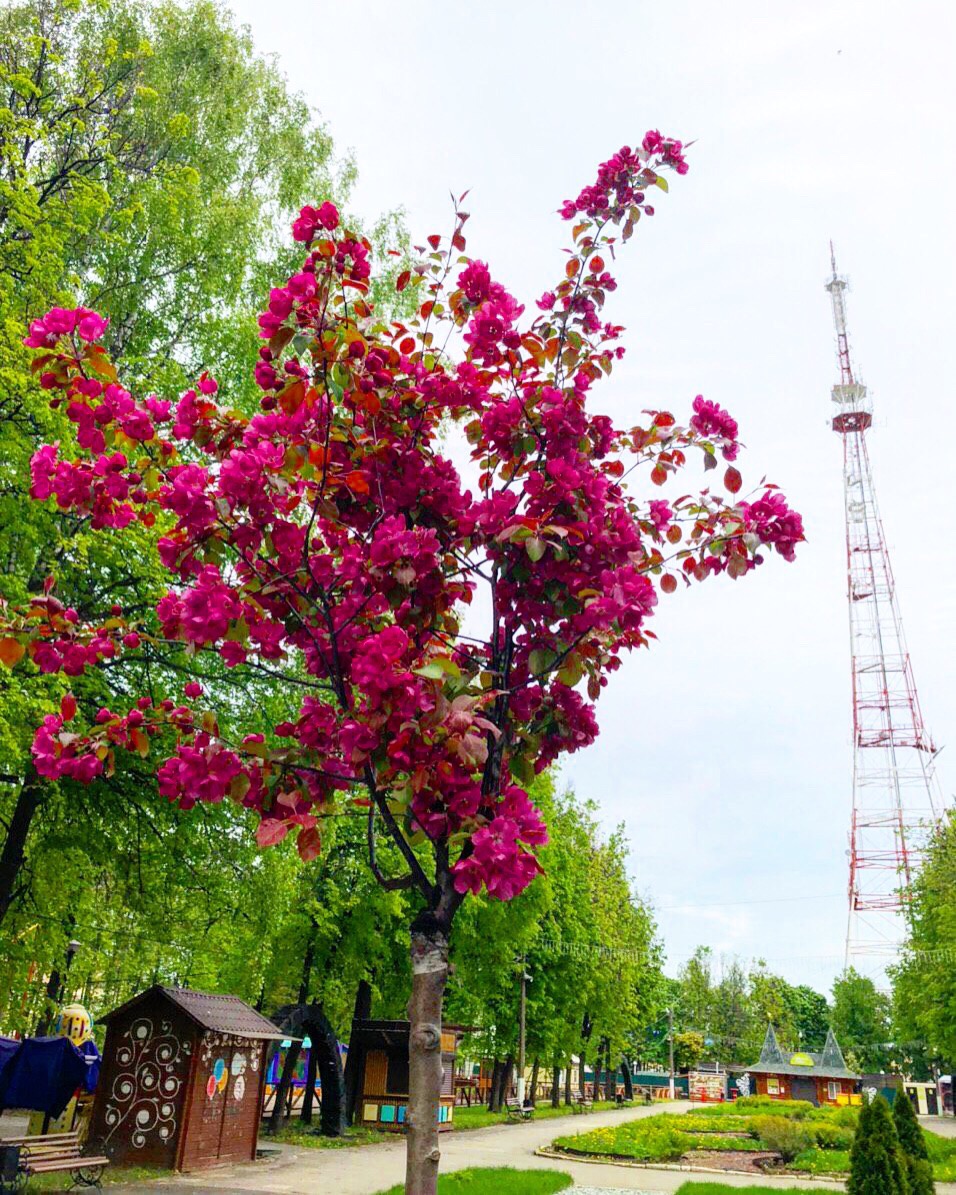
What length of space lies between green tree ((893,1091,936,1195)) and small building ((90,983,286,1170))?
32.7 feet

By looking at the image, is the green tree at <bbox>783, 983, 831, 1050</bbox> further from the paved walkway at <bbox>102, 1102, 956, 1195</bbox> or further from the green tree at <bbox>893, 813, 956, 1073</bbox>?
the paved walkway at <bbox>102, 1102, 956, 1195</bbox>

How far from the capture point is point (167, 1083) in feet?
51.0

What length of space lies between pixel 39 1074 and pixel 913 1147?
12.1 meters

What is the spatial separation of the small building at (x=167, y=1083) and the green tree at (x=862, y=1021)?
75.4m

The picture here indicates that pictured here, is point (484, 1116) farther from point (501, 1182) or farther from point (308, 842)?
point (308, 842)

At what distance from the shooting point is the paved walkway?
14211 mm

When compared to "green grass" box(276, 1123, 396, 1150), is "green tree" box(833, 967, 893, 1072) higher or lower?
higher

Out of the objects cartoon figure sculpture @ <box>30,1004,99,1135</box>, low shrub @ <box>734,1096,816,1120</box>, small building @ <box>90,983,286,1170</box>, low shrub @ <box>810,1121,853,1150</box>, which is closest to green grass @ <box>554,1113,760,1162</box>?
low shrub @ <box>810,1121,853,1150</box>

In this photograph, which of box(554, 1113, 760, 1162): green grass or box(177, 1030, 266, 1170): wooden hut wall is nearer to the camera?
box(177, 1030, 266, 1170): wooden hut wall

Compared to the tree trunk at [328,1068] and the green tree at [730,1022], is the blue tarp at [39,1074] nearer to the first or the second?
the tree trunk at [328,1068]

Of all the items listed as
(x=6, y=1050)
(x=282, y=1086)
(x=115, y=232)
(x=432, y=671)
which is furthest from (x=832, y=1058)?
(x=432, y=671)

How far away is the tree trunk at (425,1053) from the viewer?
3.60 m

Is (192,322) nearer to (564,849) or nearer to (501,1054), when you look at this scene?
(564,849)

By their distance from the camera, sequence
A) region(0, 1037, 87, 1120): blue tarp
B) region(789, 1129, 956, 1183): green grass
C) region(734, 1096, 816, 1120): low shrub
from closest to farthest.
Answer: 1. region(0, 1037, 87, 1120): blue tarp
2. region(789, 1129, 956, 1183): green grass
3. region(734, 1096, 816, 1120): low shrub
